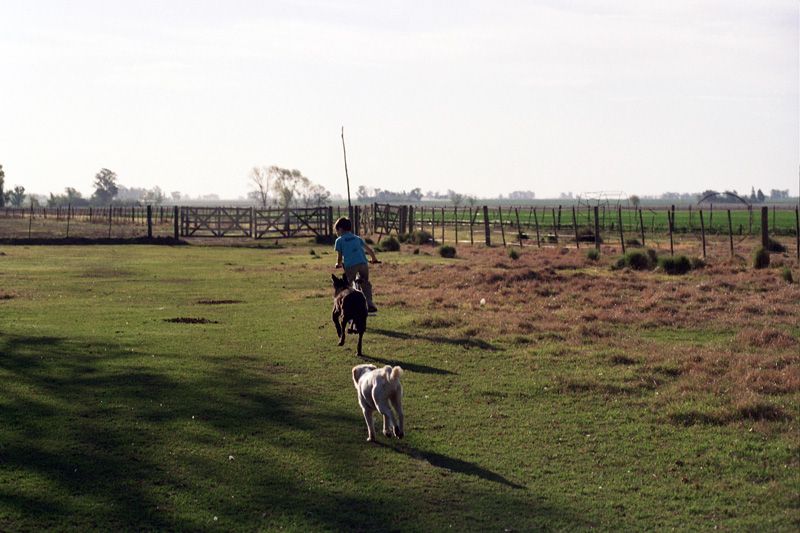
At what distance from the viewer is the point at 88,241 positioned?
1943 inches

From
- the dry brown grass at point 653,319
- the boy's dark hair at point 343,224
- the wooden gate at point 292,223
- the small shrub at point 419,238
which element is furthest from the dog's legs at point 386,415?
the wooden gate at point 292,223

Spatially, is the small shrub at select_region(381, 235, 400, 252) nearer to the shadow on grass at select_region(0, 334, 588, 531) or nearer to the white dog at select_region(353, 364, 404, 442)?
the shadow on grass at select_region(0, 334, 588, 531)

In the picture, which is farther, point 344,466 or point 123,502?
point 344,466

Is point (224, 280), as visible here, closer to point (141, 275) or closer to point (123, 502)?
point (141, 275)

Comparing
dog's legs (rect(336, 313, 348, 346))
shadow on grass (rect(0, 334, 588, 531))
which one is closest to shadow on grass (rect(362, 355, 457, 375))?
dog's legs (rect(336, 313, 348, 346))

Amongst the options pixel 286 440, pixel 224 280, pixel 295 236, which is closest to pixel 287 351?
pixel 286 440

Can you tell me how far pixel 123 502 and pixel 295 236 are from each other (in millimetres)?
48719

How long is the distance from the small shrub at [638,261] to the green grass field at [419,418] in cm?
921

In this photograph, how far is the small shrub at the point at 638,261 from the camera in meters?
30.5

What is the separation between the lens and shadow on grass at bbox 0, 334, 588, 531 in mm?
7520

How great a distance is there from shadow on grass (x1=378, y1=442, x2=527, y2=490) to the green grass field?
31 mm

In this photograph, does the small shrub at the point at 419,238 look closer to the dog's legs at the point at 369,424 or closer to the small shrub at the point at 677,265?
the small shrub at the point at 677,265

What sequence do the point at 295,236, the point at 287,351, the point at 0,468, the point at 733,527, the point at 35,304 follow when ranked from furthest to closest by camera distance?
the point at 295,236
the point at 35,304
the point at 287,351
the point at 0,468
the point at 733,527

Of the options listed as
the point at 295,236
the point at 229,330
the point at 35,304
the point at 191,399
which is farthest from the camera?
the point at 295,236
